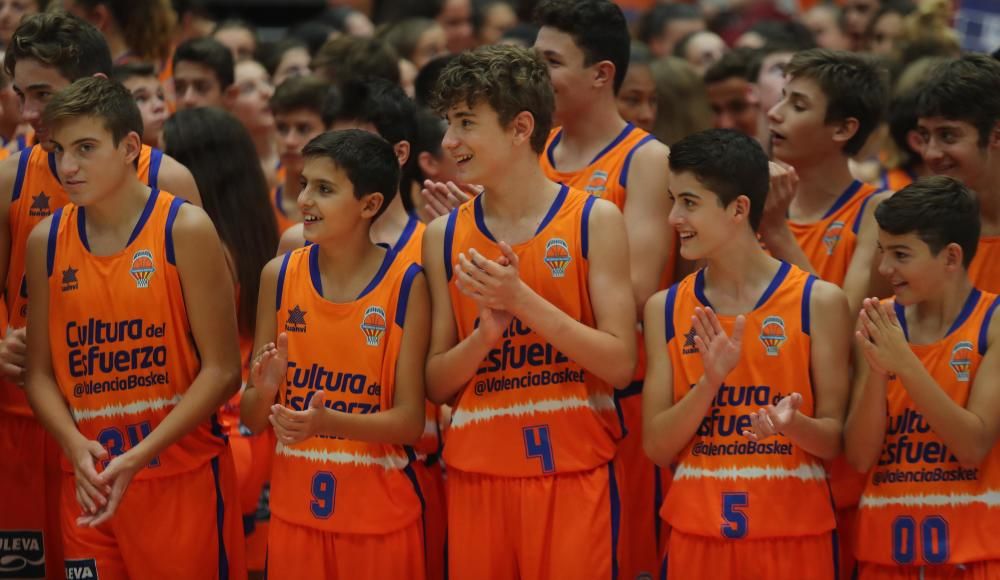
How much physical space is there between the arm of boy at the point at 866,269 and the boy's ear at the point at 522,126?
4.75ft

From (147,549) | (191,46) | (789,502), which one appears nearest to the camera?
(789,502)

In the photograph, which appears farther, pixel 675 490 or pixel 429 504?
pixel 429 504

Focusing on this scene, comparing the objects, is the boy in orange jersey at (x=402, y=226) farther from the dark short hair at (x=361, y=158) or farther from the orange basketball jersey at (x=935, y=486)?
the orange basketball jersey at (x=935, y=486)

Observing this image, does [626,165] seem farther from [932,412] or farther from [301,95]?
[301,95]

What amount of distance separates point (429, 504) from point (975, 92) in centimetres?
281

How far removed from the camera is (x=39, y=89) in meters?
5.55

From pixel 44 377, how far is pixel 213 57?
3780 millimetres

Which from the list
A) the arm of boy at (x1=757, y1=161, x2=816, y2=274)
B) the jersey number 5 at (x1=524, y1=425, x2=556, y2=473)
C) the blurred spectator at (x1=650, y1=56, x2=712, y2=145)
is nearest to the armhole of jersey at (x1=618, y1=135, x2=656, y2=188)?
the arm of boy at (x1=757, y1=161, x2=816, y2=274)

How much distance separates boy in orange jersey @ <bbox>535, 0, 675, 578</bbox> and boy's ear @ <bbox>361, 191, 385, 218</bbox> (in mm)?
922

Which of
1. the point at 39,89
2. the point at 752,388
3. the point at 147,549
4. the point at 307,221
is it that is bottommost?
the point at 147,549

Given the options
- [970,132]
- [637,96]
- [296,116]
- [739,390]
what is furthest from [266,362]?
[637,96]

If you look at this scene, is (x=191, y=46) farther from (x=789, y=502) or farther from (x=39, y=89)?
(x=789, y=502)

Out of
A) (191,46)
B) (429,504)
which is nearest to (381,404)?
(429,504)

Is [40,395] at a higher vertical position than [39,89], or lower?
lower
